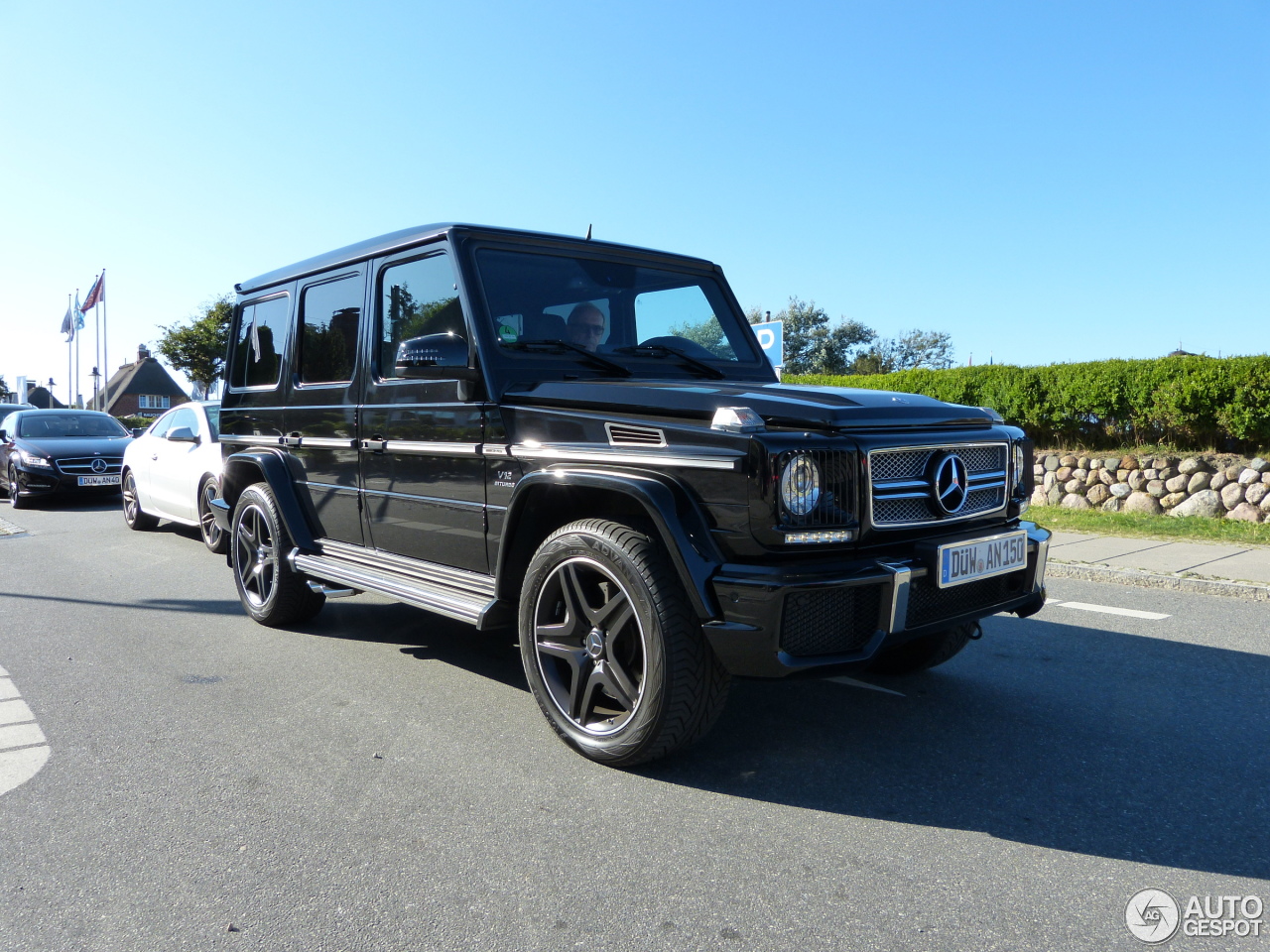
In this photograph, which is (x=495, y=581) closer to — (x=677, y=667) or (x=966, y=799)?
(x=677, y=667)

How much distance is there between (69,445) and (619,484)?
13.6 meters

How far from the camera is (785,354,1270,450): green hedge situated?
34.4ft

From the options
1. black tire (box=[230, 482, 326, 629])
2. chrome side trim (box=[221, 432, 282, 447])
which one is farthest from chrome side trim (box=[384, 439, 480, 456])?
chrome side trim (box=[221, 432, 282, 447])

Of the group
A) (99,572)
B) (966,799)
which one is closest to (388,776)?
(966,799)

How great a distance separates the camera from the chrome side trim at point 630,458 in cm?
309

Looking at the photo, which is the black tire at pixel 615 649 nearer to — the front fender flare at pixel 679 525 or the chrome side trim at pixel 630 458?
the front fender flare at pixel 679 525

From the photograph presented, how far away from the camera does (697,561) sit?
121 inches

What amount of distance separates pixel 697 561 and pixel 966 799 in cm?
122

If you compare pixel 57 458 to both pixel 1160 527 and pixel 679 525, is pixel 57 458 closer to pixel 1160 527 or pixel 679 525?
pixel 679 525

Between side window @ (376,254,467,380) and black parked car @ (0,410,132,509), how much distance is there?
11167 millimetres

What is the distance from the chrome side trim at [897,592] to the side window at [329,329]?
10.00 feet

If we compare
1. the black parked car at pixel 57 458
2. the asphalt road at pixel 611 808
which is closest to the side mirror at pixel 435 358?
the asphalt road at pixel 611 808

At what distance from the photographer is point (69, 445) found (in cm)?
1401

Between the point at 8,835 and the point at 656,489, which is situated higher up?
Answer: the point at 656,489
